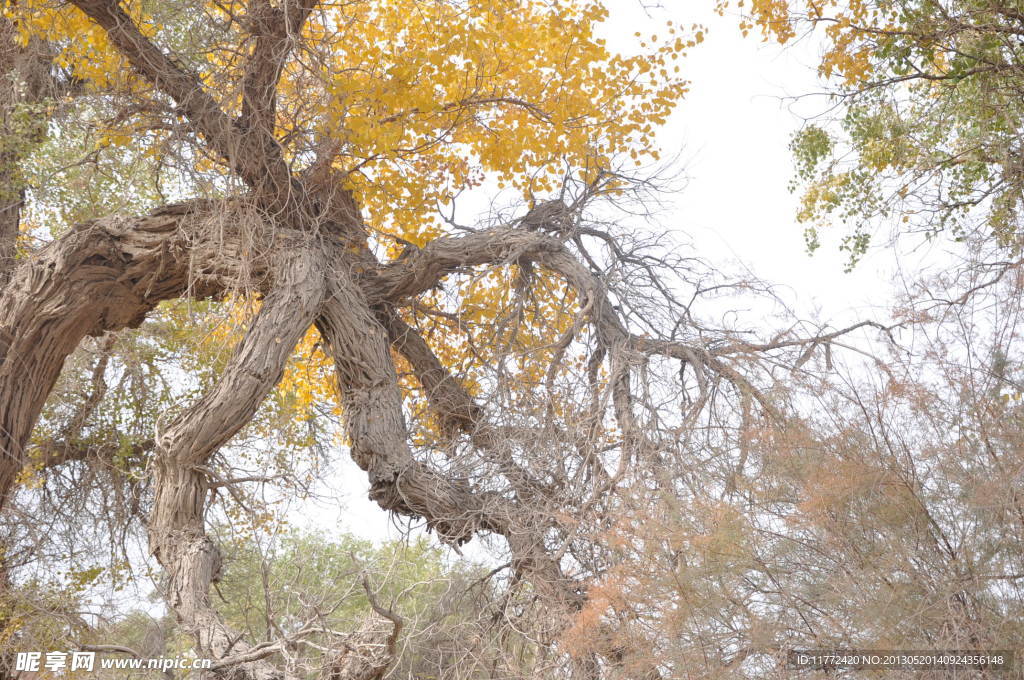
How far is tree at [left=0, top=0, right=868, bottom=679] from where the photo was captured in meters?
5.38

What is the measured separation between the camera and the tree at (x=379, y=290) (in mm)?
5379

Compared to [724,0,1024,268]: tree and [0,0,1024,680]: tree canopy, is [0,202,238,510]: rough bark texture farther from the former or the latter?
[724,0,1024,268]: tree

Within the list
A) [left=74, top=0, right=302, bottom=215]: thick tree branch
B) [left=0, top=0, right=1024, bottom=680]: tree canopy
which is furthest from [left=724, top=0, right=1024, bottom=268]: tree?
[left=74, top=0, right=302, bottom=215]: thick tree branch

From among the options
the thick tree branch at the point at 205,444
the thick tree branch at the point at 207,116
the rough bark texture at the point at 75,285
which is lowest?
the thick tree branch at the point at 205,444

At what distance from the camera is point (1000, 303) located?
4.61 meters

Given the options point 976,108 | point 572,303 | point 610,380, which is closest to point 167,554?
point 610,380

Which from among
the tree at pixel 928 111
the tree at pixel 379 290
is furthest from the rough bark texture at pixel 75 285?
the tree at pixel 928 111

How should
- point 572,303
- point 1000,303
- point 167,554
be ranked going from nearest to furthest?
point 1000,303 < point 167,554 < point 572,303

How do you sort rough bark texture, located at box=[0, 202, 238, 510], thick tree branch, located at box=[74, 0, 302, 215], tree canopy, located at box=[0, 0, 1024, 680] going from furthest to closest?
rough bark texture, located at box=[0, 202, 238, 510] → thick tree branch, located at box=[74, 0, 302, 215] → tree canopy, located at box=[0, 0, 1024, 680]

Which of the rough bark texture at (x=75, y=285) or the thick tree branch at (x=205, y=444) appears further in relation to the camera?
the rough bark texture at (x=75, y=285)

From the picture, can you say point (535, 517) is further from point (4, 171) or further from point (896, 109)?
point (4, 171)

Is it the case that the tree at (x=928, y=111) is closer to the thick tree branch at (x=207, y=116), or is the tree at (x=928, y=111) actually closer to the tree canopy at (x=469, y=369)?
the tree canopy at (x=469, y=369)

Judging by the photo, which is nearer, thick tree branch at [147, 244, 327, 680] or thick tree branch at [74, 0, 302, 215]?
thick tree branch at [147, 244, 327, 680]

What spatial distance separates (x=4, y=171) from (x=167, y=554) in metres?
5.28
